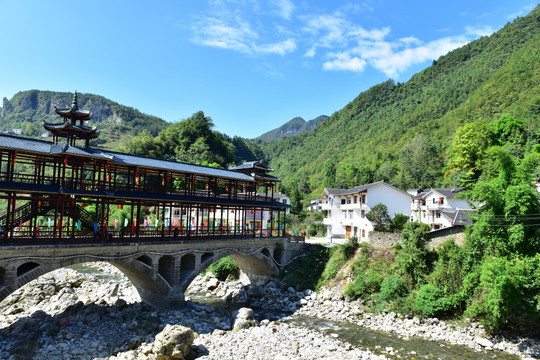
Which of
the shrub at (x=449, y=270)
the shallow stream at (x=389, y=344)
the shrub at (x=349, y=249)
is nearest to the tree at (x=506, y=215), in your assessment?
the shrub at (x=449, y=270)

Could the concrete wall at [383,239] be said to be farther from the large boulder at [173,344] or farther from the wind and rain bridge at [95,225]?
the large boulder at [173,344]

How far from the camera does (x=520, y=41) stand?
104 m

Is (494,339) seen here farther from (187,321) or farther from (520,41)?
(520,41)

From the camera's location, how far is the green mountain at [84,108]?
15024 centimetres

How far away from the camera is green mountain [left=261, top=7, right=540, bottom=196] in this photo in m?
74.6

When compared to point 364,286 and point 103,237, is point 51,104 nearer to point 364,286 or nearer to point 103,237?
point 103,237

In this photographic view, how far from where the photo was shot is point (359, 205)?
47.0 m

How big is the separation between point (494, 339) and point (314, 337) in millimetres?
12316

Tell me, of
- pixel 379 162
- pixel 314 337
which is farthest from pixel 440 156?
pixel 314 337

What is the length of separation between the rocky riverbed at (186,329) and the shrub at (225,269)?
842 cm

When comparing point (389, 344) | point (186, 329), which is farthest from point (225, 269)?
point (389, 344)

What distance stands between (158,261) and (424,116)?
97.5 metres

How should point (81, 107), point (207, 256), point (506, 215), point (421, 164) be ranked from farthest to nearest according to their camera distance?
point (81, 107)
point (421, 164)
point (207, 256)
point (506, 215)

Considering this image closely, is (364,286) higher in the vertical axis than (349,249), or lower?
lower
